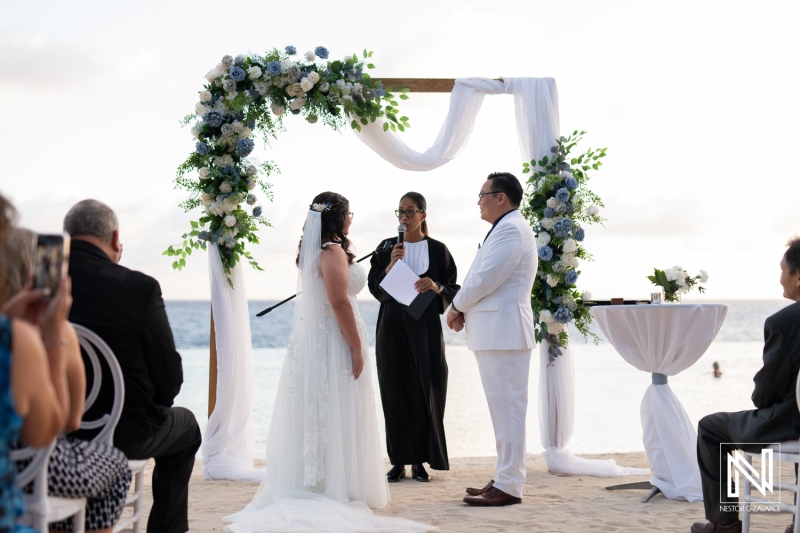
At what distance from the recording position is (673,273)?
5.64 meters

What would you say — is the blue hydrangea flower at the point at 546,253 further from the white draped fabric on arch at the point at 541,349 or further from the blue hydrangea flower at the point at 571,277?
the white draped fabric on arch at the point at 541,349

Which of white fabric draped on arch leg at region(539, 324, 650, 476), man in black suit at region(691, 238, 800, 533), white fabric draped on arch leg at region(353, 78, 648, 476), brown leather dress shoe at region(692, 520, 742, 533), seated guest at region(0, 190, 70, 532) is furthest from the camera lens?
white fabric draped on arch leg at region(353, 78, 648, 476)

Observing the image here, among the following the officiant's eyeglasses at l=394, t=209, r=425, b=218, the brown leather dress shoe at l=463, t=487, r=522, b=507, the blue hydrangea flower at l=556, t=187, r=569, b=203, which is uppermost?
the blue hydrangea flower at l=556, t=187, r=569, b=203

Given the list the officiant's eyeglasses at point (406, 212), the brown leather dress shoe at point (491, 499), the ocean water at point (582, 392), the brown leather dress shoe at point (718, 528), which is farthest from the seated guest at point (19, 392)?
the ocean water at point (582, 392)

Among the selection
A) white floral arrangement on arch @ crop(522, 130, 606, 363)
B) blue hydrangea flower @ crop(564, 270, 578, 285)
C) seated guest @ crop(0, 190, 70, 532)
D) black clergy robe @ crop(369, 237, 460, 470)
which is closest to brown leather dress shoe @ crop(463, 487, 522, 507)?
black clergy robe @ crop(369, 237, 460, 470)

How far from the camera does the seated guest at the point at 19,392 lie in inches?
77.6

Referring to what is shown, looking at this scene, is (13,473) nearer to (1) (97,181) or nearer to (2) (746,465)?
(2) (746,465)

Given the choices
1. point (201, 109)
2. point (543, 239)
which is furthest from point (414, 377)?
point (201, 109)

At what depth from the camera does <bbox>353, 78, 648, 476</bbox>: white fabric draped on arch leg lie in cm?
665

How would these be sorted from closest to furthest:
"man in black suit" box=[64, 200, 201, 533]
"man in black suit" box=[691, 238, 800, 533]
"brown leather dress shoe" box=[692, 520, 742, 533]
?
"man in black suit" box=[64, 200, 201, 533] < "man in black suit" box=[691, 238, 800, 533] < "brown leather dress shoe" box=[692, 520, 742, 533]

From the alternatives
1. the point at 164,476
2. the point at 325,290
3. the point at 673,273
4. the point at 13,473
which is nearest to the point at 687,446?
the point at 673,273

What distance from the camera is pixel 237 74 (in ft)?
20.9

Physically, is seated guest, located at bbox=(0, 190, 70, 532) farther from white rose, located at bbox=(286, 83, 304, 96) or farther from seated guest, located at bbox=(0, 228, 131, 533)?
white rose, located at bbox=(286, 83, 304, 96)

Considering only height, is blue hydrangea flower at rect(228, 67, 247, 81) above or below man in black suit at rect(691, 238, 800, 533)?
above
